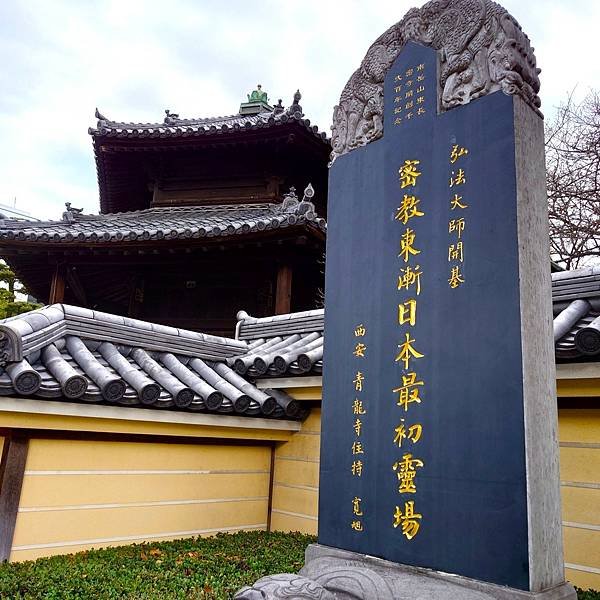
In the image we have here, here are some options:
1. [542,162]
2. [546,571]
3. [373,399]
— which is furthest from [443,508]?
[542,162]

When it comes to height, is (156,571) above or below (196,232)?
A: below

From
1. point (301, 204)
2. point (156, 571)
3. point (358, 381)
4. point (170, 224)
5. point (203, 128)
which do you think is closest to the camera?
point (358, 381)

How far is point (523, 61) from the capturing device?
3205 millimetres

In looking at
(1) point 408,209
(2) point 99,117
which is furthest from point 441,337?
(2) point 99,117

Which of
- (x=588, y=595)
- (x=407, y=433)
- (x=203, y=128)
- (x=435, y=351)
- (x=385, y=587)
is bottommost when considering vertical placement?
(x=588, y=595)

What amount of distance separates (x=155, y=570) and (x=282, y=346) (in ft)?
10.3

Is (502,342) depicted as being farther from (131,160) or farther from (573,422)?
(131,160)

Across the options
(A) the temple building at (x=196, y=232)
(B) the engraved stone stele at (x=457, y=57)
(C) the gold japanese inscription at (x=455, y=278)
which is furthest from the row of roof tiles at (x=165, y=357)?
(A) the temple building at (x=196, y=232)

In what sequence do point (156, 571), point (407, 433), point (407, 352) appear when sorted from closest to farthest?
point (407, 433)
point (407, 352)
point (156, 571)

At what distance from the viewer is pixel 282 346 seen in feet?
21.6

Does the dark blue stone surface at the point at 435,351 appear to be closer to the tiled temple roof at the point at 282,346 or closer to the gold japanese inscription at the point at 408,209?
the gold japanese inscription at the point at 408,209

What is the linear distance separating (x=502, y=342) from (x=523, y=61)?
5.68 ft

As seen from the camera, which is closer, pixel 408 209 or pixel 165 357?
pixel 408 209

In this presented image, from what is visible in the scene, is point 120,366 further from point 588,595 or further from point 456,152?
point 588,595
